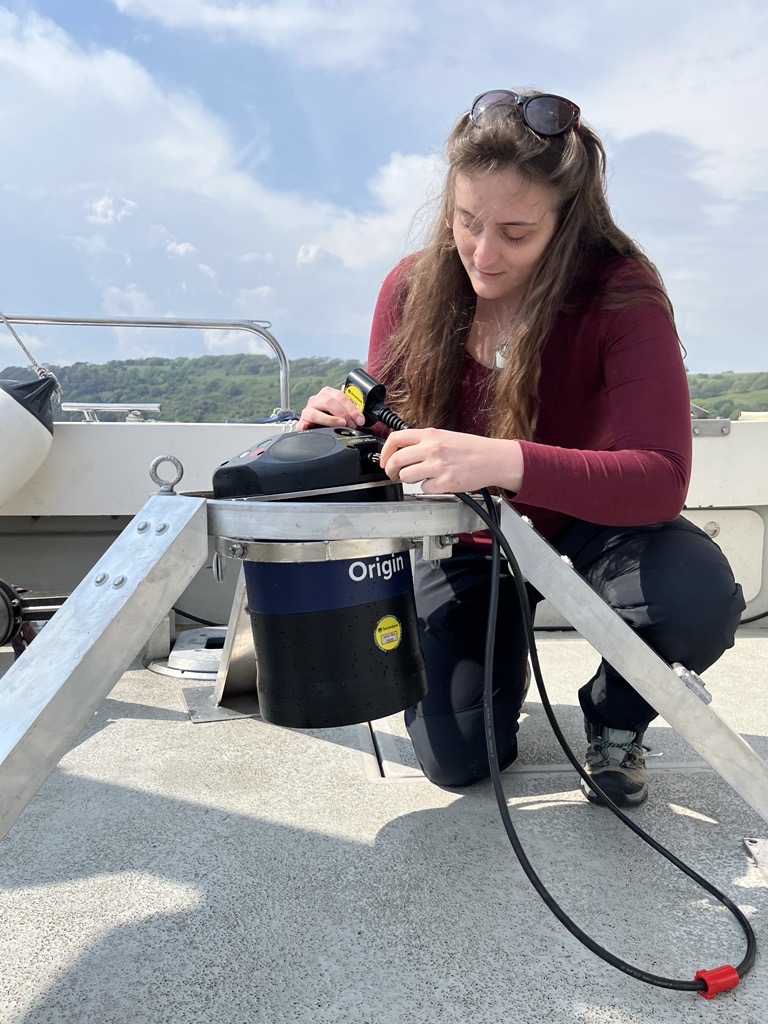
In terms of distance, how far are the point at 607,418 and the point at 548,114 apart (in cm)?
51

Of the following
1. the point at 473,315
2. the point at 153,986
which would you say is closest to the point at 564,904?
the point at 153,986

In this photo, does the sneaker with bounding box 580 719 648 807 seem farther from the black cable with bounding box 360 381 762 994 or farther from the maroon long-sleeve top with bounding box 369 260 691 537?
the maroon long-sleeve top with bounding box 369 260 691 537

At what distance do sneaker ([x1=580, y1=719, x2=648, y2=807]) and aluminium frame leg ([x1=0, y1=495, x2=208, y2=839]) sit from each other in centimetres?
86

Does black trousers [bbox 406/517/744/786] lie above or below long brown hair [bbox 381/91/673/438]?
below

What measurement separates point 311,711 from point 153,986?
353 mm

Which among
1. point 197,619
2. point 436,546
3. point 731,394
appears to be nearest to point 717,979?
point 436,546

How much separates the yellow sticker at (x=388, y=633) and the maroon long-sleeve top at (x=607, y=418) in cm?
23

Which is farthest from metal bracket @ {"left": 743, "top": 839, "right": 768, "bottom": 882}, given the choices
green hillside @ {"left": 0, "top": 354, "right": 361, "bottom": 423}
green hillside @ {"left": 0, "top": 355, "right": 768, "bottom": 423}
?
green hillside @ {"left": 0, "top": 354, "right": 361, "bottom": 423}

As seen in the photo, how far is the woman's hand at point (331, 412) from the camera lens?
1.25 m

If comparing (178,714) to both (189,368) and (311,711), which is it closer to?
(311,711)

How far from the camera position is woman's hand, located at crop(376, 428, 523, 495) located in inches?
38.4

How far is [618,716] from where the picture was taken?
1419 millimetres

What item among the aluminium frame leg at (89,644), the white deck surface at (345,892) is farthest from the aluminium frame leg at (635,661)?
the aluminium frame leg at (89,644)

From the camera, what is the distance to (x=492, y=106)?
1.38 metres
